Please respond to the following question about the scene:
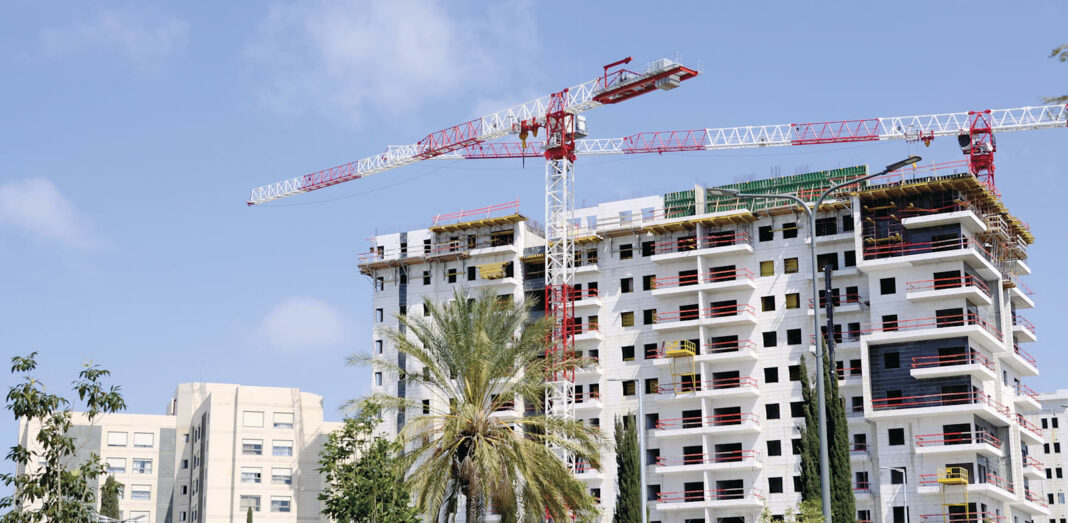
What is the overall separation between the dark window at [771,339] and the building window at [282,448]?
179ft

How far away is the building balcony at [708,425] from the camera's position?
9212 centimetres

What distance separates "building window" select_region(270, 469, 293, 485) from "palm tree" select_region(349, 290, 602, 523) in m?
73.5

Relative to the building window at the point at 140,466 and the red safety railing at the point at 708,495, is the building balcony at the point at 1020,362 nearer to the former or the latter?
the red safety railing at the point at 708,495

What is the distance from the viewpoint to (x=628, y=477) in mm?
85500

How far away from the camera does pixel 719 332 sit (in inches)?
3787

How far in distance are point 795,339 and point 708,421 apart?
867cm

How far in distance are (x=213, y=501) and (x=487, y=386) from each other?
76021 millimetres

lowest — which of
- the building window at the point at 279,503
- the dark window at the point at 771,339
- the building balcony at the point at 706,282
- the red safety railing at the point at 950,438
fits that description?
the building window at the point at 279,503

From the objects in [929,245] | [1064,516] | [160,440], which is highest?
[929,245]

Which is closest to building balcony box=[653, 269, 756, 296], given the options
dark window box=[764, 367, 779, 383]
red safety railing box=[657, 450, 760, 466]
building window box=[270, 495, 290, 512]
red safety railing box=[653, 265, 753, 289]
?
red safety railing box=[653, 265, 753, 289]

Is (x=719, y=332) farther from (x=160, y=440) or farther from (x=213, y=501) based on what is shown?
(x=160, y=440)

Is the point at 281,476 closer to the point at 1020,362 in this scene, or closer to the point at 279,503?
the point at 279,503

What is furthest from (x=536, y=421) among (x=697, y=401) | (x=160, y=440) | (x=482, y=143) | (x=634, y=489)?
(x=160, y=440)

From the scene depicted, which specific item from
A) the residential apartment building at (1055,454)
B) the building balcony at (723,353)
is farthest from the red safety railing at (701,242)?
the residential apartment building at (1055,454)
